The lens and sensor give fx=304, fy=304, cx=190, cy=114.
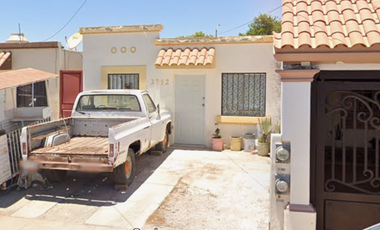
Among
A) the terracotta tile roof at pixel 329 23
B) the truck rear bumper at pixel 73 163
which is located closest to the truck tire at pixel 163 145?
the truck rear bumper at pixel 73 163

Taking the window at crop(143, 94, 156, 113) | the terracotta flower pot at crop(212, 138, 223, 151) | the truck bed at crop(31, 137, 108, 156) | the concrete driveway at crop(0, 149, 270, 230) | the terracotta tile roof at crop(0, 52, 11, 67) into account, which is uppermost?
the terracotta tile roof at crop(0, 52, 11, 67)

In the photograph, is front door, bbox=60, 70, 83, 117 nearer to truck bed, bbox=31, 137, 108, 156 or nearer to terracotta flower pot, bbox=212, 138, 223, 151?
truck bed, bbox=31, 137, 108, 156

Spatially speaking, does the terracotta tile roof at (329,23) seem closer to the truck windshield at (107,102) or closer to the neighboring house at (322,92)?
the neighboring house at (322,92)

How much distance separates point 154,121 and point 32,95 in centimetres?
302

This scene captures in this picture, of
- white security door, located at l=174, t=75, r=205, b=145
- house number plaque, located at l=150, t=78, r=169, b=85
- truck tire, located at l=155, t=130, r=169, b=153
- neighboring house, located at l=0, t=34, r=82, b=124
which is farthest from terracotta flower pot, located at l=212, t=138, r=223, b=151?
neighboring house, located at l=0, t=34, r=82, b=124

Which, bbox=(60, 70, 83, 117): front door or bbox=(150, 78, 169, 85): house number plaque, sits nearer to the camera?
bbox=(150, 78, 169, 85): house number plaque

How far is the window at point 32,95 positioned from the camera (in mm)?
7090

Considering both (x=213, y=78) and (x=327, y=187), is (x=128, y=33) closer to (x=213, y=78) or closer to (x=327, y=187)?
(x=213, y=78)

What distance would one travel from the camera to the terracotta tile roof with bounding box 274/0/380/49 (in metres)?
3.26

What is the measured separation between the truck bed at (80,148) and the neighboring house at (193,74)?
11.6 ft

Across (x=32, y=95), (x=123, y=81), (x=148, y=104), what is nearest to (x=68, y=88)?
(x=123, y=81)

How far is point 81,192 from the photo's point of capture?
570 cm

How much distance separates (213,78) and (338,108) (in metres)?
6.12

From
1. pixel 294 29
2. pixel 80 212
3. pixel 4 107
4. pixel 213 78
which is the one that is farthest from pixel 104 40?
pixel 294 29
